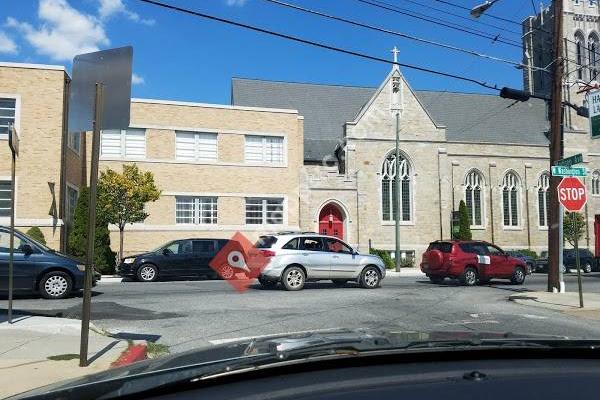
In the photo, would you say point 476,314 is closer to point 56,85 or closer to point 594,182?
point 56,85

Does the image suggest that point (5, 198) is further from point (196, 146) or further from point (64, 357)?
point (64, 357)

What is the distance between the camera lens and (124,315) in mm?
11016

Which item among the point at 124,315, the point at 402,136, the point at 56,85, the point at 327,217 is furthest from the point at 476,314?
the point at 402,136

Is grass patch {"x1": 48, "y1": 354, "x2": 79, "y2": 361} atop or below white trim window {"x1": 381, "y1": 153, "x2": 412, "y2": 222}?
below

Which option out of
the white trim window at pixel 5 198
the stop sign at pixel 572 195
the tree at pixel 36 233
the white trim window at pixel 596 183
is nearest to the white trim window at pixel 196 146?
the white trim window at pixel 5 198

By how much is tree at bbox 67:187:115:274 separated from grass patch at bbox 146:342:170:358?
50.1ft

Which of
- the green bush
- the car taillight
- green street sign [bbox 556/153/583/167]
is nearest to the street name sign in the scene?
green street sign [bbox 556/153/583/167]

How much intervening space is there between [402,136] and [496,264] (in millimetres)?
15767

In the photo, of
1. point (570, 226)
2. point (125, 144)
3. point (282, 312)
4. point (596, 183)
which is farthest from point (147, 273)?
point (596, 183)

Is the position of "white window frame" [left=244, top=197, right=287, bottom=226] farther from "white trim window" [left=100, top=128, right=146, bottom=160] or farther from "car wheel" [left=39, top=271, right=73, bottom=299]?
"car wheel" [left=39, top=271, right=73, bottom=299]

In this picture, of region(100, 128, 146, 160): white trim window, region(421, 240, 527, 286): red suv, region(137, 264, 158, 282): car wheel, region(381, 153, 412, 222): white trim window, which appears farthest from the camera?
region(381, 153, 412, 222): white trim window

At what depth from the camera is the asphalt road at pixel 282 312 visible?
→ 950 centimetres

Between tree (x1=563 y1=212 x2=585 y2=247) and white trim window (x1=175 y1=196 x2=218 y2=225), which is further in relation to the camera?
tree (x1=563 y1=212 x2=585 y2=247)

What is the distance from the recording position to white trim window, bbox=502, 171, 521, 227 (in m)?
38.1
